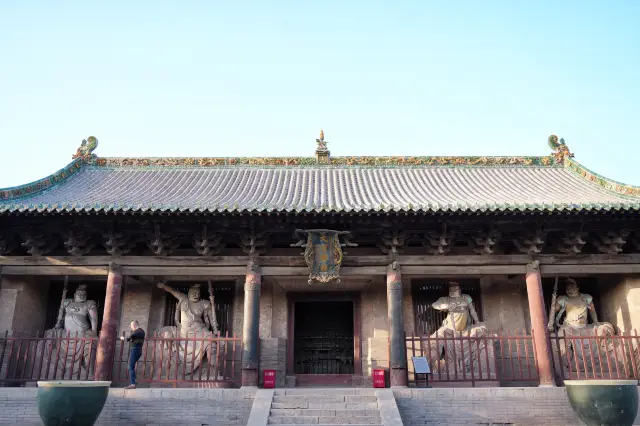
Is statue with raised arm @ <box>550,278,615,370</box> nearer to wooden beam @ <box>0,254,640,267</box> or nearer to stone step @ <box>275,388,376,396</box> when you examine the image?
wooden beam @ <box>0,254,640,267</box>

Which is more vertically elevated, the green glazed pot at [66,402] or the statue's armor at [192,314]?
the statue's armor at [192,314]

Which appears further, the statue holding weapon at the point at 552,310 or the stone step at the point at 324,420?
the statue holding weapon at the point at 552,310

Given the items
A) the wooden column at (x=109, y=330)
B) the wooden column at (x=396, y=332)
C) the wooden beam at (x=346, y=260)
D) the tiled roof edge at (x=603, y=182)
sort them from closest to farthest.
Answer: the wooden column at (x=396, y=332)
the wooden column at (x=109, y=330)
the wooden beam at (x=346, y=260)
the tiled roof edge at (x=603, y=182)

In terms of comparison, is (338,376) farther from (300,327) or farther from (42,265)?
(42,265)

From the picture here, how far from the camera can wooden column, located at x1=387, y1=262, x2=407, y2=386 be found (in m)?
9.41

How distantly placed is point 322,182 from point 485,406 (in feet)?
24.6

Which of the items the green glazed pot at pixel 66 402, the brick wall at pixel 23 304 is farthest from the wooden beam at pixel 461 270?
the brick wall at pixel 23 304

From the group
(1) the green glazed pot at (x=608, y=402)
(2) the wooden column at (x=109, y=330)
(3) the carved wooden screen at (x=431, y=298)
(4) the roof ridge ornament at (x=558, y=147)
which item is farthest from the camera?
(4) the roof ridge ornament at (x=558, y=147)

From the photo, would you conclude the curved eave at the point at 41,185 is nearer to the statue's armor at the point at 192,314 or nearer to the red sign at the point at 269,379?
the statue's armor at the point at 192,314

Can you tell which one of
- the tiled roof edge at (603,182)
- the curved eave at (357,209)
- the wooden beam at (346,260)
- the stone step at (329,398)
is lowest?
the stone step at (329,398)

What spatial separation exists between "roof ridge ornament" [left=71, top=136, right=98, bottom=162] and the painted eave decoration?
3 cm

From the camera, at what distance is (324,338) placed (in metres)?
12.1

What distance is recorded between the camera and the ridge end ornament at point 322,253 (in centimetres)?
989

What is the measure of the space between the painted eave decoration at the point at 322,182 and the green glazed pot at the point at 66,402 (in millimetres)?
3338
